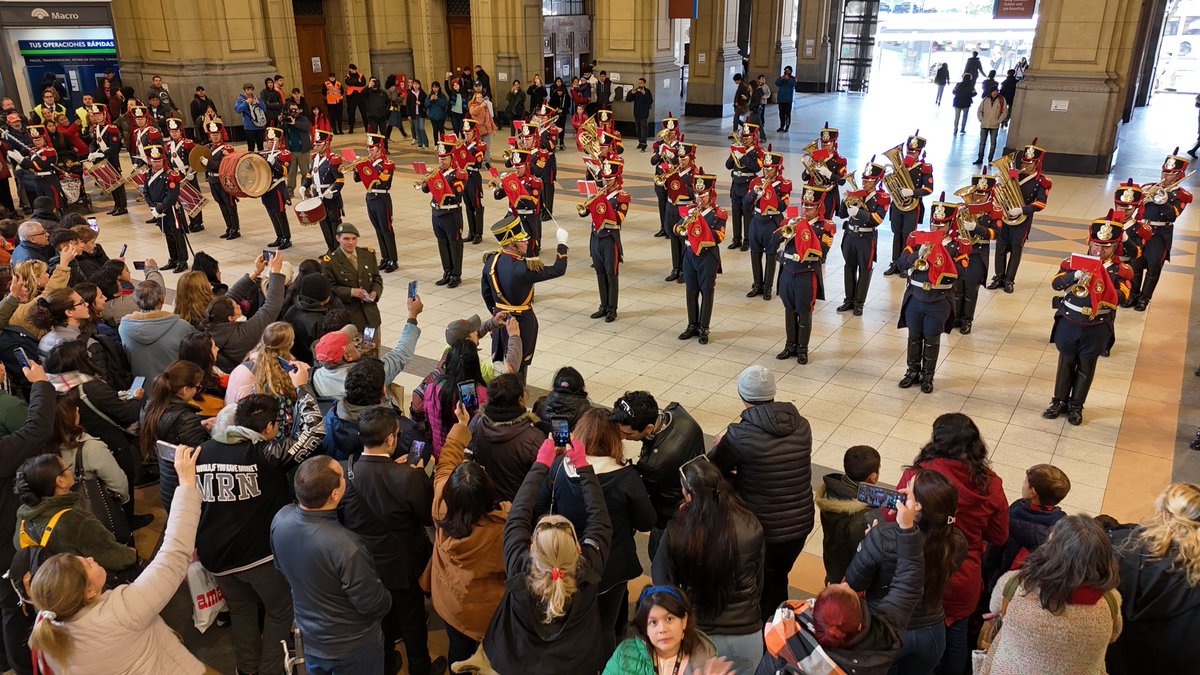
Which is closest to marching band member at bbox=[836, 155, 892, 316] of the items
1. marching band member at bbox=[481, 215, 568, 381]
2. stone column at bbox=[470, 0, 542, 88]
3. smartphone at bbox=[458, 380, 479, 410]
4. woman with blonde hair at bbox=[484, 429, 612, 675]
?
marching band member at bbox=[481, 215, 568, 381]

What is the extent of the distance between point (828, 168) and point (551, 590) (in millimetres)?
9576

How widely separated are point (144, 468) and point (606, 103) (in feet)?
54.8

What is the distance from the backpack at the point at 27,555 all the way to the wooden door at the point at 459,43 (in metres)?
23.1

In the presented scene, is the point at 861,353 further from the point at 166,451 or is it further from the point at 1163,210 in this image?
the point at 166,451

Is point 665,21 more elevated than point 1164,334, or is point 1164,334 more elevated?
point 665,21

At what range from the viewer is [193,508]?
11.6 ft

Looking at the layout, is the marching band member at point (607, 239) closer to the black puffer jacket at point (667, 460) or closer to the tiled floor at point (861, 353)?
the tiled floor at point (861, 353)

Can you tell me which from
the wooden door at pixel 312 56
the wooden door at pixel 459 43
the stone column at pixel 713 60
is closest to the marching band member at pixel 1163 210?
the stone column at pixel 713 60

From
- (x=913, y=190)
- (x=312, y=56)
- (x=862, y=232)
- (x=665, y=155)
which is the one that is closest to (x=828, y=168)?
(x=913, y=190)

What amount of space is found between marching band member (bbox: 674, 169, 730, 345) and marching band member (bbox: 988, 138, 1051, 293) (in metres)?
4.13

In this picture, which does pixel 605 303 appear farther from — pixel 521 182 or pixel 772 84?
pixel 772 84

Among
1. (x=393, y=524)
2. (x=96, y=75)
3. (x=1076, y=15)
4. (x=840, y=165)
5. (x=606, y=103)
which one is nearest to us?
(x=393, y=524)

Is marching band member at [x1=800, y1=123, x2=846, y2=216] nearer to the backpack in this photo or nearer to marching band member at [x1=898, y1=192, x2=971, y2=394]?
marching band member at [x1=898, y1=192, x2=971, y2=394]

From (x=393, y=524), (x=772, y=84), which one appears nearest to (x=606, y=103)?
(x=772, y=84)
